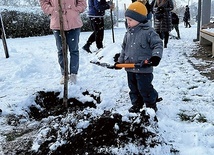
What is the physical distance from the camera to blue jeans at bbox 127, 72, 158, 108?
2955 millimetres

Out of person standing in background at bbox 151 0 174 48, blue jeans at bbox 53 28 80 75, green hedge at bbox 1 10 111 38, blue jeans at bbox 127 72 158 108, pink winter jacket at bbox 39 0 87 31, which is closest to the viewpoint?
blue jeans at bbox 127 72 158 108

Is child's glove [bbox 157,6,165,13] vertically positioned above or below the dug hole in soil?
above

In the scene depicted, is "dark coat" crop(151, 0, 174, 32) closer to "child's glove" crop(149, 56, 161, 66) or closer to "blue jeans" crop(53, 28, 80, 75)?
"blue jeans" crop(53, 28, 80, 75)

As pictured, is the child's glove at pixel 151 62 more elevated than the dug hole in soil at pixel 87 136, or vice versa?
the child's glove at pixel 151 62

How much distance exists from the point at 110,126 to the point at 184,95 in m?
1.64

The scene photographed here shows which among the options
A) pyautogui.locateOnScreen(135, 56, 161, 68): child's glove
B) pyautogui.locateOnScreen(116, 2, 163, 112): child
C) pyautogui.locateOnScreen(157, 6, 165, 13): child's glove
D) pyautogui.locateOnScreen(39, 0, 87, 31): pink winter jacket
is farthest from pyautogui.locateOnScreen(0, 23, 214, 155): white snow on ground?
pyautogui.locateOnScreen(157, 6, 165, 13): child's glove

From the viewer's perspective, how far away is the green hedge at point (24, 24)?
13.0 meters

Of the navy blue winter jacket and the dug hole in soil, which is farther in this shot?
the navy blue winter jacket

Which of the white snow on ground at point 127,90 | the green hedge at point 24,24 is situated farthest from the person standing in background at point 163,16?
the green hedge at point 24,24

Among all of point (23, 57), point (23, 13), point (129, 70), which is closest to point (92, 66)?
point (23, 57)

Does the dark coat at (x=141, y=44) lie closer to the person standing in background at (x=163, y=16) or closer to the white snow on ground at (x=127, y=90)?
the white snow on ground at (x=127, y=90)

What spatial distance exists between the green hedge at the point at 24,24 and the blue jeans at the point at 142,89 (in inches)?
445

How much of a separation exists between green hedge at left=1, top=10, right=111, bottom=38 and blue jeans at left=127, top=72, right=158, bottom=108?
37.1 feet

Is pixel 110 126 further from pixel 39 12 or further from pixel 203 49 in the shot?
pixel 39 12
